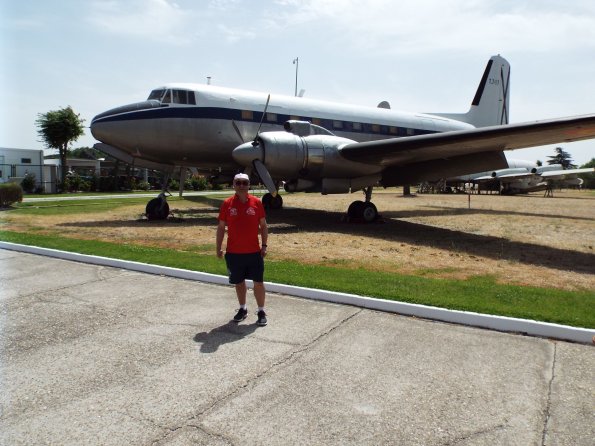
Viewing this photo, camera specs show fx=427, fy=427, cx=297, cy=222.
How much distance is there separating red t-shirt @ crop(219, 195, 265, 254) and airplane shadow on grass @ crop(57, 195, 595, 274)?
622 centimetres

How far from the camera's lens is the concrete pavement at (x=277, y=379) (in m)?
2.93

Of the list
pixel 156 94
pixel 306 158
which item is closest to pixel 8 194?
pixel 156 94

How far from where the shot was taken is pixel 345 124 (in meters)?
18.0

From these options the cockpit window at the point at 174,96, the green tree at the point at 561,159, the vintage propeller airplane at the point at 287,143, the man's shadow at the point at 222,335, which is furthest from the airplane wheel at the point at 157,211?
the green tree at the point at 561,159

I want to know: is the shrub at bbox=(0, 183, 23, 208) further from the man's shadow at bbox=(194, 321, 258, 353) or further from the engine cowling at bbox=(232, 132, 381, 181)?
the man's shadow at bbox=(194, 321, 258, 353)

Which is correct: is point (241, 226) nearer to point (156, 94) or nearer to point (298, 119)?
point (156, 94)

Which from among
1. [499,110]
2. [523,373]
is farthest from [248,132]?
[499,110]

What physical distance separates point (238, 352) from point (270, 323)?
2.96ft

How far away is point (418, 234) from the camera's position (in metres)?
12.9

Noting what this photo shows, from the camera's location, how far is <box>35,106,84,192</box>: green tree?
4019 cm

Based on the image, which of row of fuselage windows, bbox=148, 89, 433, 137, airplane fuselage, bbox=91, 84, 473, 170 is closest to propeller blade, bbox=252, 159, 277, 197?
airplane fuselage, bbox=91, 84, 473, 170

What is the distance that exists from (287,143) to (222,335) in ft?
31.4

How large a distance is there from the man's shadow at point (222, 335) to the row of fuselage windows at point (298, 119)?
12041 millimetres

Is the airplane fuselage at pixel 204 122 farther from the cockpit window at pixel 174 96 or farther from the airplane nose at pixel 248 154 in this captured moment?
the airplane nose at pixel 248 154
